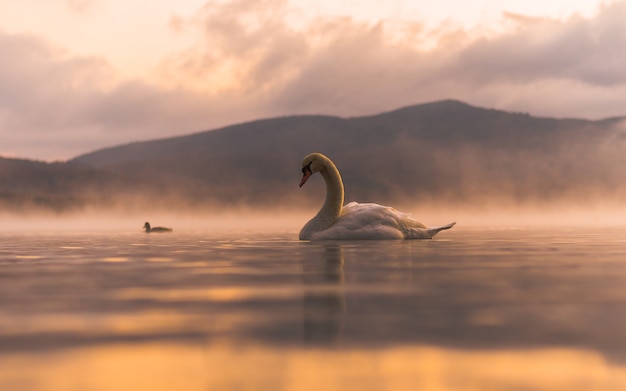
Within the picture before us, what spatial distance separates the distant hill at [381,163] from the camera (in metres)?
148

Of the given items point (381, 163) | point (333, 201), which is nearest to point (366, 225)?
point (333, 201)

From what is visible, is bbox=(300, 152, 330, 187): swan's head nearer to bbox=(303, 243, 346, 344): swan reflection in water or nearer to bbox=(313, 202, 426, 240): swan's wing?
bbox=(313, 202, 426, 240): swan's wing

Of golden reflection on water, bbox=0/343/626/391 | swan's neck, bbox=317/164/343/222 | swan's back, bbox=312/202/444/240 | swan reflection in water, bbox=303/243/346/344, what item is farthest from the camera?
swan's neck, bbox=317/164/343/222

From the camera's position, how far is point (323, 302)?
6879 millimetres

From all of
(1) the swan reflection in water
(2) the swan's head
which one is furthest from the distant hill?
(1) the swan reflection in water

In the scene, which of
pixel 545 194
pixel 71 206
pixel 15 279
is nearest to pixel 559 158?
pixel 545 194

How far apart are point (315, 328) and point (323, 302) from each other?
1349 millimetres

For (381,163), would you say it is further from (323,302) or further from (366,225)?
(323,302)

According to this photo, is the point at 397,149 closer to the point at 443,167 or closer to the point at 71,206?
the point at 443,167

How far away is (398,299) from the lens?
7160 millimetres

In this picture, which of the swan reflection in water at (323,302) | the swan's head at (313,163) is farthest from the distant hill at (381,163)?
the swan reflection in water at (323,302)

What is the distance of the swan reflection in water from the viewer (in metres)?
5.30

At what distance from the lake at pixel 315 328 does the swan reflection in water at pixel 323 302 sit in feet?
0.06

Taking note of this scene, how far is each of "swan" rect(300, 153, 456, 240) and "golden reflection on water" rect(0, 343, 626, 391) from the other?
12.8 metres
